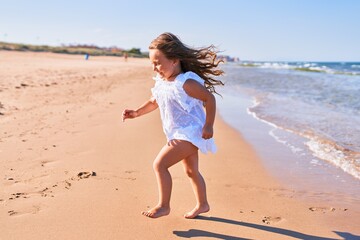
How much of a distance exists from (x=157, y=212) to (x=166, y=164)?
0.34 meters

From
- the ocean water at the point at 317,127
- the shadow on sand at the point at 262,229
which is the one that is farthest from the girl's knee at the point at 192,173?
the ocean water at the point at 317,127

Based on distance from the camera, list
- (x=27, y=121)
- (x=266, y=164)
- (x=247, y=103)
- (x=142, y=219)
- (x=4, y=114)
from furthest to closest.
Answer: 1. (x=247, y=103)
2. (x=4, y=114)
3. (x=27, y=121)
4. (x=266, y=164)
5. (x=142, y=219)

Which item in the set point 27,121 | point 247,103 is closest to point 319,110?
point 247,103

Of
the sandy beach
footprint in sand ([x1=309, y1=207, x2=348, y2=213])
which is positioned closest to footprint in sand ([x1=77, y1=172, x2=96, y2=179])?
the sandy beach

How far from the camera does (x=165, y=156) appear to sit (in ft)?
9.69

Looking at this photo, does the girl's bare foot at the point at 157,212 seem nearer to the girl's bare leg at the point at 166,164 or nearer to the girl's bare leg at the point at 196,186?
the girl's bare leg at the point at 166,164

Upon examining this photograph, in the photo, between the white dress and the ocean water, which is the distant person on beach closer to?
the white dress

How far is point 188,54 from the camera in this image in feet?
9.99

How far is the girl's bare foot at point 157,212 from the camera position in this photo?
291 cm

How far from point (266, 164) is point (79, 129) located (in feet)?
8.48

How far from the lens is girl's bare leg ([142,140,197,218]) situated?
9.62ft

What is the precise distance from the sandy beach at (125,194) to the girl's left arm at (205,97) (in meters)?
0.66

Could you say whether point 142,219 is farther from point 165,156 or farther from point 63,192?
point 63,192

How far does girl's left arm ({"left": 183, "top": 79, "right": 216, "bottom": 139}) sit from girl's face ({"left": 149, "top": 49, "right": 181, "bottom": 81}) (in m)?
0.18
